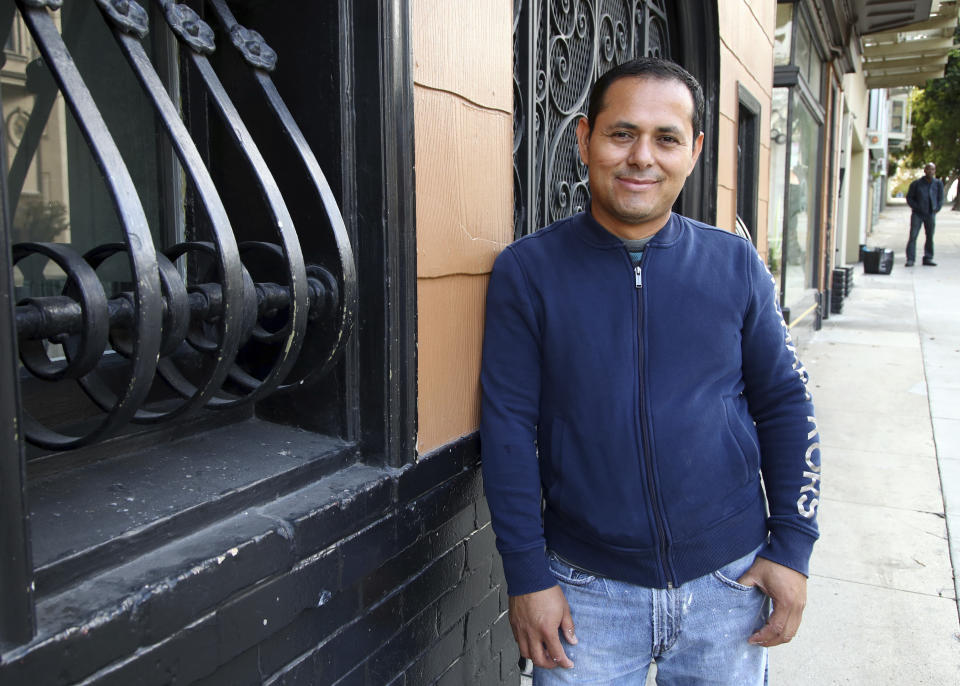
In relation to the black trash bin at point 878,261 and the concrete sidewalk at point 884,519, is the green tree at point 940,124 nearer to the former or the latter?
the black trash bin at point 878,261

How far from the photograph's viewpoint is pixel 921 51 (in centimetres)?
1389

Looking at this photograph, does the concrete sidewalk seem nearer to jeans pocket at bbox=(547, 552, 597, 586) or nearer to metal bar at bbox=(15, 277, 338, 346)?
jeans pocket at bbox=(547, 552, 597, 586)

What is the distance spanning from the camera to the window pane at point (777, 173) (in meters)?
8.05

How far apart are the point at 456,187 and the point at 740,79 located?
324 centimetres

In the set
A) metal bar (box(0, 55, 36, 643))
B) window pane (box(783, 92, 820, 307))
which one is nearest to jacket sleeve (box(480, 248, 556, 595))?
metal bar (box(0, 55, 36, 643))

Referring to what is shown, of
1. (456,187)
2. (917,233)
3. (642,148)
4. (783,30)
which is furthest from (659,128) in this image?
(917,233)

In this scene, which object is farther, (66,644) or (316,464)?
(316,464)

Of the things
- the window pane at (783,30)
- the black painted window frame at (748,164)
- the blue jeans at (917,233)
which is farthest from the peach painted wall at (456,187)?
the blue jeans at (917,233)

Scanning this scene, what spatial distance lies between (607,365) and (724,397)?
287 millimetres

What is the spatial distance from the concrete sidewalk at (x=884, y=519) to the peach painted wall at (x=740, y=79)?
5.41ft

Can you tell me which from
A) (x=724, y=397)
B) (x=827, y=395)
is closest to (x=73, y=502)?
(x=724, y=397)

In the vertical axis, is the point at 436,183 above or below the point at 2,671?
above

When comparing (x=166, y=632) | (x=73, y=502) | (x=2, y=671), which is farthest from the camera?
(x=73, y=502)

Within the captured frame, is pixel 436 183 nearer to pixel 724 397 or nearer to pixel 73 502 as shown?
pixel 724 397
